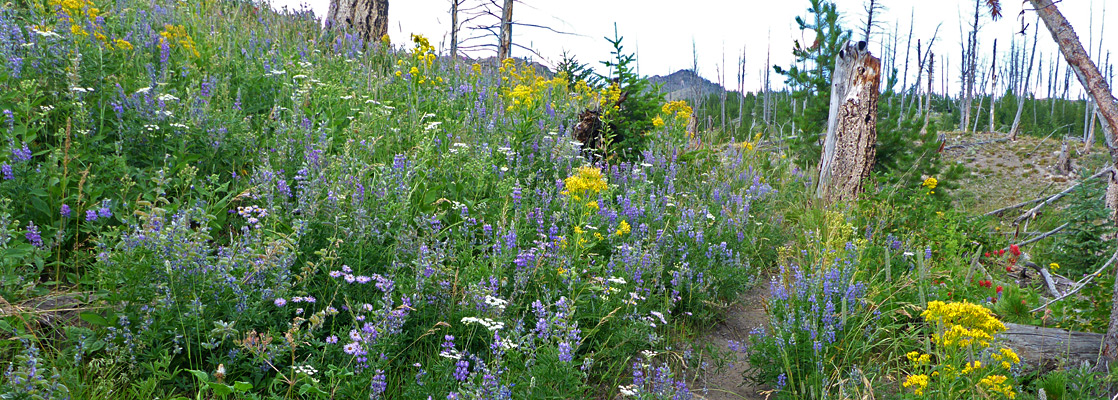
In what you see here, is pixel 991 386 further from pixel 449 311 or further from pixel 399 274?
pixel 399 274

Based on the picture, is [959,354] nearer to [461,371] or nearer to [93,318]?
[461,371]

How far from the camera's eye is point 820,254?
4.56 meters

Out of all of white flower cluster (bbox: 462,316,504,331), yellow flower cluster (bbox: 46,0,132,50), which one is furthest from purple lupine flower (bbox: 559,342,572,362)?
yellow flower cluster (bbox: 46,0,132,50)

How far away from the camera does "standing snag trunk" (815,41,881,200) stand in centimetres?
747

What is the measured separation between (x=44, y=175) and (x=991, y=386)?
466 cm

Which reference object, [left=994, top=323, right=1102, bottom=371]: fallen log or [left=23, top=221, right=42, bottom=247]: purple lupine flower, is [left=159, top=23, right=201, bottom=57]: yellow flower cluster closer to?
[left=23, top=221, right=42, bottom=247]: purple lupine flower

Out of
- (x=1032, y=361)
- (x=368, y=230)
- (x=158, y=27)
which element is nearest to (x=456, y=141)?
(x=368, y=230)

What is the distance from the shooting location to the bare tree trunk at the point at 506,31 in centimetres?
1320

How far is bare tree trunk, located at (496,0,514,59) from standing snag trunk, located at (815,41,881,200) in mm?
7293

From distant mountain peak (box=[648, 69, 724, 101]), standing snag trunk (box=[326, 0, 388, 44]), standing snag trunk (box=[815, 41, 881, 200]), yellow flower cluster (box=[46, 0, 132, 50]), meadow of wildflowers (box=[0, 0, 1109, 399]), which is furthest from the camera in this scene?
standing snag trunk (box=[326, 0, 388, 44])

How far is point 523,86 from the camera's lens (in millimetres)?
6281

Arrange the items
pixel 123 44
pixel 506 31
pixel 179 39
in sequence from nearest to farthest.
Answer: pixel 123 44
pixel 179 39
pixel 506 31

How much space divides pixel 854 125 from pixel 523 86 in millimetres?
4147

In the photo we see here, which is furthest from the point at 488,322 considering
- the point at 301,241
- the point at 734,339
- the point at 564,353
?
the point at 734,339
